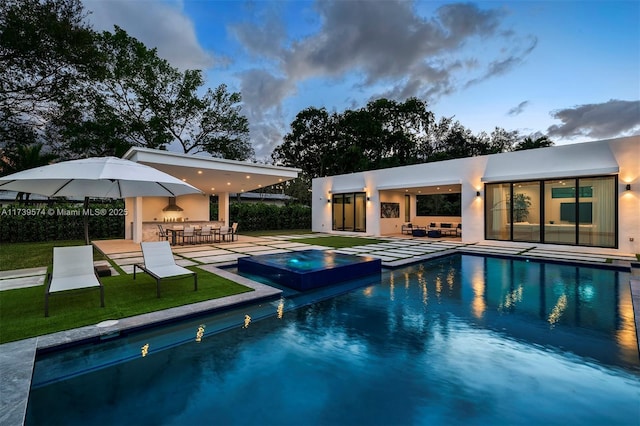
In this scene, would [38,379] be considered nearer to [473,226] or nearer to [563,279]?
[563,279]

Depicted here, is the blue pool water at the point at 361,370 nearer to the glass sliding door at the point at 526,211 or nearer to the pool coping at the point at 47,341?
the pool coping at the point at 47,341

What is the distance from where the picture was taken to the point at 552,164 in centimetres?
1231

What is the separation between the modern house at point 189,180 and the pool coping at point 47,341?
7.83 metres

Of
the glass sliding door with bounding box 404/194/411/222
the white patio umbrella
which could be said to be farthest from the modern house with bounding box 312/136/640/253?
the white patio umbrella

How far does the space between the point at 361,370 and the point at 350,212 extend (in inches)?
681

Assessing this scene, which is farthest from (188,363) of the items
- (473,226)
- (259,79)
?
(259,79)

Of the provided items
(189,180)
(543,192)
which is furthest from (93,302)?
(543,192)

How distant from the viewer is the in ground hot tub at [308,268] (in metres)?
6.64

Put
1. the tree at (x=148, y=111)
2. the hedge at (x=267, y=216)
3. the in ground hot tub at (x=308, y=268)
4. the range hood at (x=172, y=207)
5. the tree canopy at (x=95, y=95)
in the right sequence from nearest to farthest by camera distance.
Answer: the in ground hot tub at (x=308, y=268) < the tree canopy at (x=95, y=95) < the range hood at (x=172, y=207) < the tree at (x=148, y=111) < the hedge at (x=267, y=216)

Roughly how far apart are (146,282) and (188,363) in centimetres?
389

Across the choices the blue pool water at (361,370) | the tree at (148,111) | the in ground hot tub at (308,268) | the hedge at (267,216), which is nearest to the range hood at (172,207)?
the hedge at (267,216)

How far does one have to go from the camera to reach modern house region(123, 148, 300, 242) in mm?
11570

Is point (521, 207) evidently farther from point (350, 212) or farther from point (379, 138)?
point (379, 138)

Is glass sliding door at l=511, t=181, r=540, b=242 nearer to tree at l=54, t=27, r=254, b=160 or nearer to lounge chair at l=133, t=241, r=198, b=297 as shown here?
lounge chair at l=133, t=241, r=198, b=297
